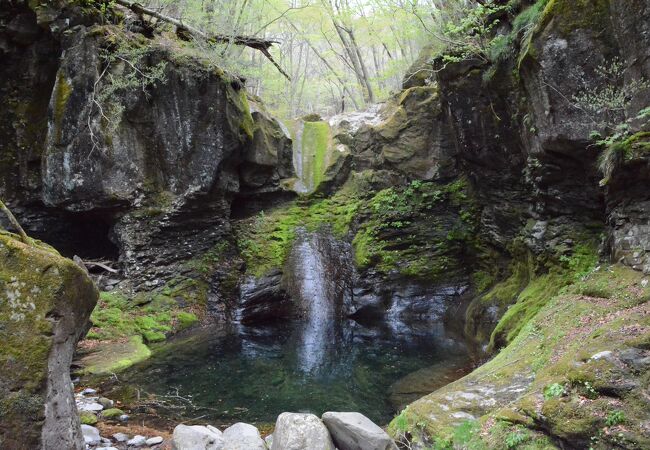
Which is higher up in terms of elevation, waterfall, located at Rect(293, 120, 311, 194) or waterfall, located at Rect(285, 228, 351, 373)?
waterfall, located at Rect(293, 120, 311, 194)

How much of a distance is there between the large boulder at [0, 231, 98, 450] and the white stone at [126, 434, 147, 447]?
4.77ft

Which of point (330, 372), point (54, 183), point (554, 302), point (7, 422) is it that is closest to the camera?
point (7, 422)

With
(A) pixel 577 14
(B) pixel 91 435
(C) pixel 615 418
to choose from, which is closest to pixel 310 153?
(A) pixel 577 14

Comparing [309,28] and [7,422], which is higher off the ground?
[309,28]

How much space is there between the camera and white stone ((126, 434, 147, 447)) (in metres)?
5.96

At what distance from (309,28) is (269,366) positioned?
817 inches

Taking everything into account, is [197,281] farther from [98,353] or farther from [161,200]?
[98,353]

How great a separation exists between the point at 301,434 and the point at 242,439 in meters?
0.88

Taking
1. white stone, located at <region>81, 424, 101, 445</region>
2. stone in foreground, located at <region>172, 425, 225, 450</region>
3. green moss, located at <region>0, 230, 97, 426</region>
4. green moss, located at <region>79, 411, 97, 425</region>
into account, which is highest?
green moss, located at <region>0, 230, 97, 426</region>

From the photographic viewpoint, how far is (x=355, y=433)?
4871mm

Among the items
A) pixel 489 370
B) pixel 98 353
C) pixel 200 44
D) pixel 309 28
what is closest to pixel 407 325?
pixel 489 370

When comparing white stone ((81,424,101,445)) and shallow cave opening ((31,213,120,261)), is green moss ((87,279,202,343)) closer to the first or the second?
shallow cave opening ((31,213,120,261))

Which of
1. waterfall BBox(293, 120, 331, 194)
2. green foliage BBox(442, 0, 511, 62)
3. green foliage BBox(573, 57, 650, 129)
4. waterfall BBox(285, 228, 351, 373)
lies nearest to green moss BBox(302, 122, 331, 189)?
waterfall BBox(293, 120, 331, 194)

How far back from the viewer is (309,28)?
82.4 feet
